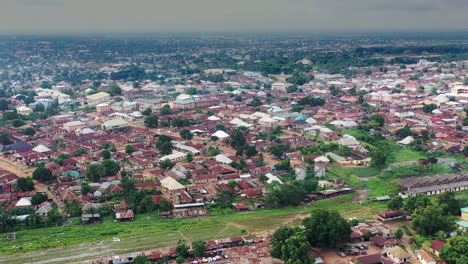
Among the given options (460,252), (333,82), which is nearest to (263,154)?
(460,252)

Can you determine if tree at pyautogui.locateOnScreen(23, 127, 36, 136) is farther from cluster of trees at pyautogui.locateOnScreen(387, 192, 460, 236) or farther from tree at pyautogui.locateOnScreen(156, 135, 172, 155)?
cluster of trees at pyautogui.locateOnScreen(387, 192, 460, 236)

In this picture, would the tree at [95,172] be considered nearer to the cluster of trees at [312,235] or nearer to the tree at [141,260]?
the tree at [141,260]

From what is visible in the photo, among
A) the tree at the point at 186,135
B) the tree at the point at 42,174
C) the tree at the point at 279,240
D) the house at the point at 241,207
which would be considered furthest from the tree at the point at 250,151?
the tree at the point at 279,240

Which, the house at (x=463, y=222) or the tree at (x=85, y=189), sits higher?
the house at (x=463, y=222)

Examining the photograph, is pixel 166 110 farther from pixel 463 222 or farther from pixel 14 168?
pixel 463 222

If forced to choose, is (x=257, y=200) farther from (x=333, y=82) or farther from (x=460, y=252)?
(x=333, y=82)

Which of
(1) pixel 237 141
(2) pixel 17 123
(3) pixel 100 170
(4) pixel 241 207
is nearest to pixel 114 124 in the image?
(2) pixel 17 123
